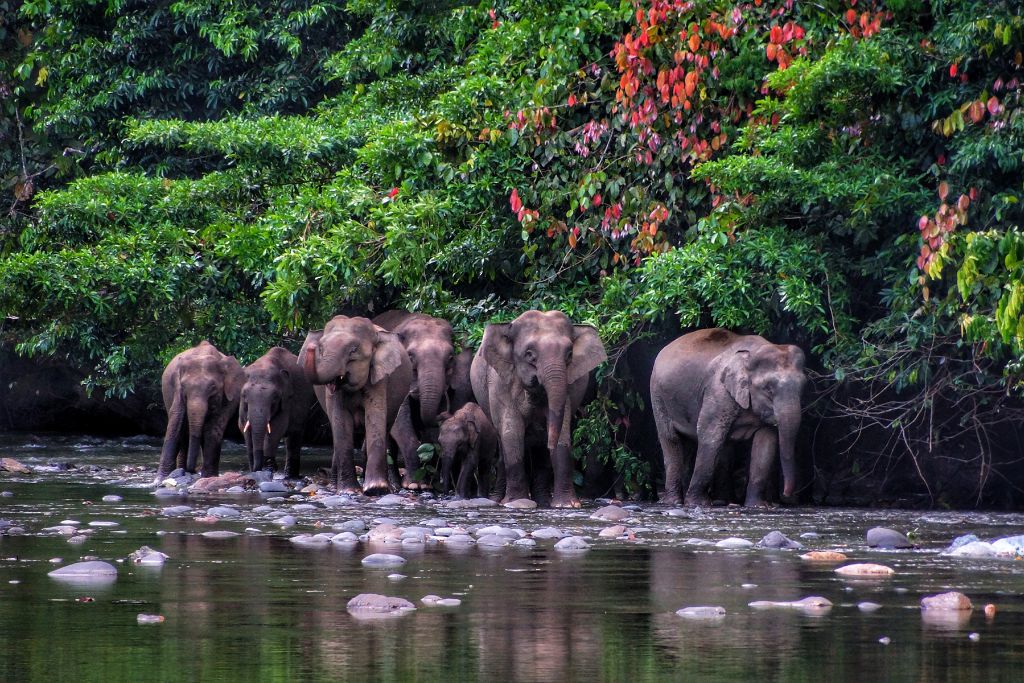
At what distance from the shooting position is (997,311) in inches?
447

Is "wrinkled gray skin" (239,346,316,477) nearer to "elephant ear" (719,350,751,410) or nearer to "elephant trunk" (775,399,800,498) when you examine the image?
"elephant ear" (719,350,751,410)

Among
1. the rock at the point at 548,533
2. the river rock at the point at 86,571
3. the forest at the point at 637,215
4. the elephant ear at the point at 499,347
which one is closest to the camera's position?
the river rock at the point at 86,571

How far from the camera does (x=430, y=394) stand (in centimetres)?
1667

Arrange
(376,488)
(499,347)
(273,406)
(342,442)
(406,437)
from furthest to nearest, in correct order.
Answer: (273,406) < (406,437) < (342,442) < (376,488) < (499,347)

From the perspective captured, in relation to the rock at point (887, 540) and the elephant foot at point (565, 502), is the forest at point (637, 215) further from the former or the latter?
the rock at point (887, 540)

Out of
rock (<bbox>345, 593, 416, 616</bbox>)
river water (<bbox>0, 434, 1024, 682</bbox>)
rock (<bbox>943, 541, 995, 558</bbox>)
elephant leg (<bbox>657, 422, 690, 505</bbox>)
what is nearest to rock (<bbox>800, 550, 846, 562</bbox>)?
Result: river water (<bbox>0, 434, 1024, 682</bbox>)

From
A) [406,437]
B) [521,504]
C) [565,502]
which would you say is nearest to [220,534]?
[521,504]

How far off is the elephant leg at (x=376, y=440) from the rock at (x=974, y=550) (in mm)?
A: 6810

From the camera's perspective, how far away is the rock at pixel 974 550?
996cm

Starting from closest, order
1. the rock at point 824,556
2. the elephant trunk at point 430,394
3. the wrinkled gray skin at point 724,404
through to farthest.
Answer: the rock at point 824,556
the wrinkled gray skin at point 724,404
the elephant trunk at point 430,394

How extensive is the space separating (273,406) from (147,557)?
30.2 ft

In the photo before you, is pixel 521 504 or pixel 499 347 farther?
pixel 499 347

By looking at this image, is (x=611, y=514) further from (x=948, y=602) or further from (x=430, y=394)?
(x=948, y=602)

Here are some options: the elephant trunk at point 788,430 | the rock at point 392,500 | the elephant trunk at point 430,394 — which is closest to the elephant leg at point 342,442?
the elephant trunk at point 430,394
